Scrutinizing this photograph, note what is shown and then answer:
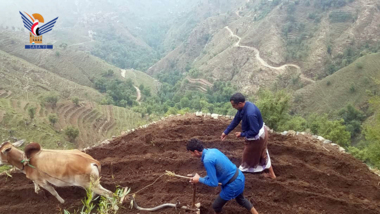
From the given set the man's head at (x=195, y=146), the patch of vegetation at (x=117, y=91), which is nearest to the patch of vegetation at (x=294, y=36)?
the patch of vegetation at (x=117, y=91)

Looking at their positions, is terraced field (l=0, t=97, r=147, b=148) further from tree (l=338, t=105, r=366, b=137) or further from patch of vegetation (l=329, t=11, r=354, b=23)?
patch of vegetation (l=329, t=11, r=354, b=23)

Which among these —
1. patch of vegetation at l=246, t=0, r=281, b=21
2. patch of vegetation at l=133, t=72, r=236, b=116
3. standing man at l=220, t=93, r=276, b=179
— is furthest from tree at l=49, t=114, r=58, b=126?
patch of vegetation at l=246, t=0, r=281, b=21

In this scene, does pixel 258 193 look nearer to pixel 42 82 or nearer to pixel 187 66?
pixel 42 82

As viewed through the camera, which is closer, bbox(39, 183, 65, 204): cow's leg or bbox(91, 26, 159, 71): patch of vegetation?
bbox(39, 183, 65, 204): cow's leg

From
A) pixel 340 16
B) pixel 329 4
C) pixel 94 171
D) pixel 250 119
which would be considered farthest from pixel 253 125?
pixel 329 4

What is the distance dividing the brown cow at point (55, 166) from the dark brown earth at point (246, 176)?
70 cm

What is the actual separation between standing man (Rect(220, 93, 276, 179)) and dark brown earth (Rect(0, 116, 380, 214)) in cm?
29

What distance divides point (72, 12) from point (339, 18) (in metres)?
141

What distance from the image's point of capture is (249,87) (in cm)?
3997

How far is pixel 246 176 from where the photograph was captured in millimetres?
5789

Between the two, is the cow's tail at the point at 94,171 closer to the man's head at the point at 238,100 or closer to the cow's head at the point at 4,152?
the cow's head at the point at 4,152

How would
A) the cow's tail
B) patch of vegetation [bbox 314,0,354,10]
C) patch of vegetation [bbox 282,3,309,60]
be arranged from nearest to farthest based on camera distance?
the cow's tail < patch of vegetation [bbox 282,3,309,60] < patch of vegetation [bbox 314,0,354,10]

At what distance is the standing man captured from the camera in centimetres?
491

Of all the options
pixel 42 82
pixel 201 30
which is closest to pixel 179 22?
pixel 201 30
